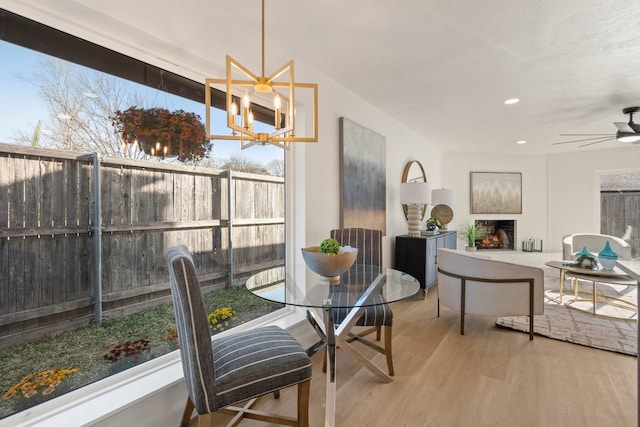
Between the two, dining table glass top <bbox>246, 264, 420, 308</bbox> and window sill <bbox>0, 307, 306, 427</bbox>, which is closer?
window sill <bbox>0, 307, 306, 427</bbox>

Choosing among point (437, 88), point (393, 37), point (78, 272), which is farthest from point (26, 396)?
point (437, 88)

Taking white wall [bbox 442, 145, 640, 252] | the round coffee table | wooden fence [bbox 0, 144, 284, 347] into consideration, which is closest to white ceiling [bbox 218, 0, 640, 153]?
wooden fence [bbox 0, 144, 284, 347]

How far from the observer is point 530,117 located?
426 centimetres

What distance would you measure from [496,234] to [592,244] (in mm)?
2187

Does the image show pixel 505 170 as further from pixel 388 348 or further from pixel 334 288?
pixel 334 288

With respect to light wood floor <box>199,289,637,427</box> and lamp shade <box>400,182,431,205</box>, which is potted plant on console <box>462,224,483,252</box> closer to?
lamp shade <box>400,182,431,205</box>

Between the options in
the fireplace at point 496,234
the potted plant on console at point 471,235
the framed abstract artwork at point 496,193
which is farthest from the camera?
the fireplace at point 496,234

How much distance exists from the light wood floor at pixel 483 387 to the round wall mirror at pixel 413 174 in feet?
7.95

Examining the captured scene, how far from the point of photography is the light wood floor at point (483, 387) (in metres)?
1.79

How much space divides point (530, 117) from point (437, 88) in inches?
74.2

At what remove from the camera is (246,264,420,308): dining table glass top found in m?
1.61

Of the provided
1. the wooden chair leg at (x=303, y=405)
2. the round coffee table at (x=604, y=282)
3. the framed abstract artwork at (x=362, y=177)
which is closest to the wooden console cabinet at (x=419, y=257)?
the framed abstract artwork at (x=362, y=177)

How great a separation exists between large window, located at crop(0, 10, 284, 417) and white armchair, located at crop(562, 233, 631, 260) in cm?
548

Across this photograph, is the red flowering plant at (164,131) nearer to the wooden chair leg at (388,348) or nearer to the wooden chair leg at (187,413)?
the wooden chair leg at (187,413)
